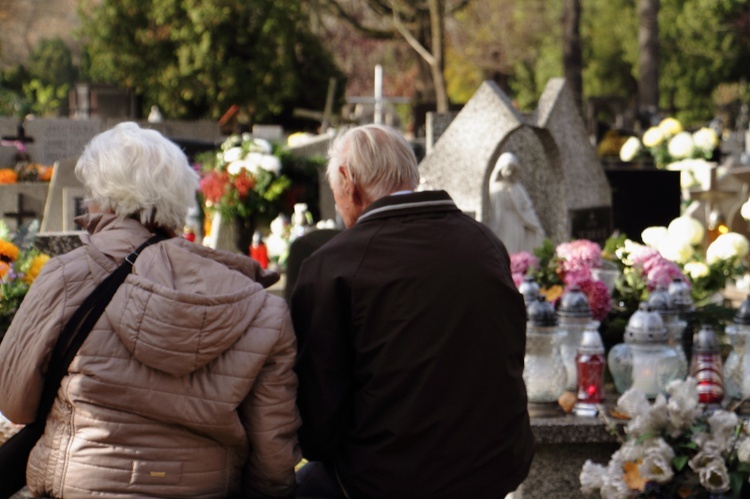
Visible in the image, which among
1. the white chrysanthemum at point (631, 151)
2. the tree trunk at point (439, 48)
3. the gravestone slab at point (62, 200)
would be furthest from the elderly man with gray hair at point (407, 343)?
the tree trunk at point (439, 48)

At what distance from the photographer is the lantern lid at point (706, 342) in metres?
4.69

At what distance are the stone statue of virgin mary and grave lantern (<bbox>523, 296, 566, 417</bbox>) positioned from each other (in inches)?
119

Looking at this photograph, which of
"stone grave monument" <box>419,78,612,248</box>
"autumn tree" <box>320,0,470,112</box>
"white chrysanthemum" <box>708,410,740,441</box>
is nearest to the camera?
"white chrysanthemum" <box>708,410,740,441</box>

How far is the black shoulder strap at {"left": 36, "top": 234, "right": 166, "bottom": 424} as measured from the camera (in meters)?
2.96

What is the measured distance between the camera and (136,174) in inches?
122

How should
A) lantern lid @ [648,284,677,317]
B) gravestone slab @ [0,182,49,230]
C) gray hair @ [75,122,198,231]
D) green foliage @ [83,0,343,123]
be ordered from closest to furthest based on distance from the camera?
gray hair @ [75,122,198,231]
lantern lid @ [648,284,677,317]
gravestone slab @ [0,182,49,230]
green foliage @ [83,0,343,123]

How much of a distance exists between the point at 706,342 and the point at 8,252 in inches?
104

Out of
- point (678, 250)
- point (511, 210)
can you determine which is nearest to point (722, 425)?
point (678, 250)

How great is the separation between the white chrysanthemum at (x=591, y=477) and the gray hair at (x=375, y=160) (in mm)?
1644

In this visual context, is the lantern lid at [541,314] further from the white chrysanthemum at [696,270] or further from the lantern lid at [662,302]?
the white chrysanthemum at [696,270]

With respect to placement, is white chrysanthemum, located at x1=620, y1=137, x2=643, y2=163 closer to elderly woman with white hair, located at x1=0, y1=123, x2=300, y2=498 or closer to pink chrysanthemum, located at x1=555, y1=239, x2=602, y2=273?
pink chrysanthemum, located at x1=555, y1=239, x2=602, y2=273

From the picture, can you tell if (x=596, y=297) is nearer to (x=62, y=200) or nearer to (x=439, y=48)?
(x=62, y=200)

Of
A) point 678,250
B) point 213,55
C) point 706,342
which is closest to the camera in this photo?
point 706,342

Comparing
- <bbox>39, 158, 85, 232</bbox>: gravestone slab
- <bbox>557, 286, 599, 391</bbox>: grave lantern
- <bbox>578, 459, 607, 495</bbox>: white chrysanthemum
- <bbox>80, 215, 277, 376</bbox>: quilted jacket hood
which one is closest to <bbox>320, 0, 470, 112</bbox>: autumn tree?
<bbox>39, 158, 85, 232</bbox>: gravestone slab
